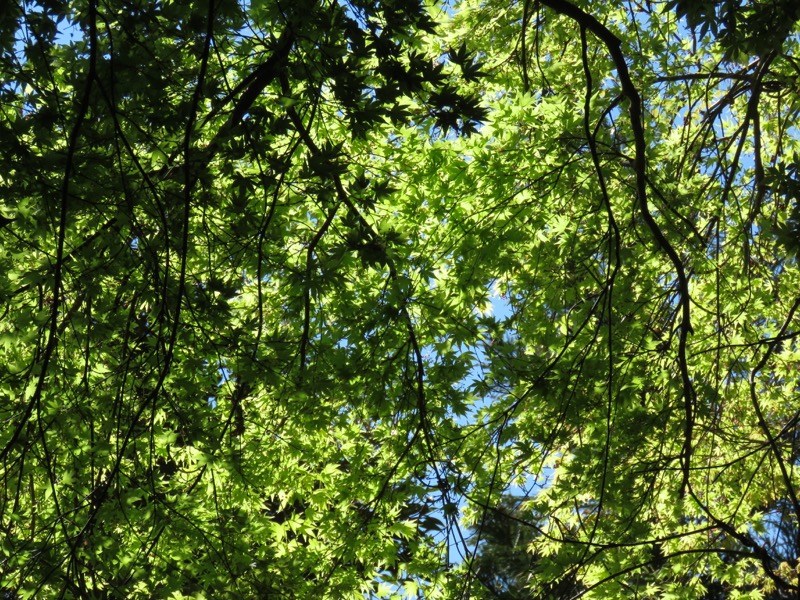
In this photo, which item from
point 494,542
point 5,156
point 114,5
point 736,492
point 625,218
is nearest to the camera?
point 5,156

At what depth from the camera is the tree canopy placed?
3.45 metres

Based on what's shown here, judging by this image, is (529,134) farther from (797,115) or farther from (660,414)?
(797,115)

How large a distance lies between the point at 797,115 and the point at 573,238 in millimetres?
3175

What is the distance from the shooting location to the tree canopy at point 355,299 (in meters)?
3.45

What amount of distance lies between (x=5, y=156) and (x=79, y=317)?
0.88 meters

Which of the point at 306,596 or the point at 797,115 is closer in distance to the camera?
the point at 306,596

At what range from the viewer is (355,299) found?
5.75 meters

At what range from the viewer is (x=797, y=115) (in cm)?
723

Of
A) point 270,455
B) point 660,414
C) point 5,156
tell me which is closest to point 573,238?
point 660,414

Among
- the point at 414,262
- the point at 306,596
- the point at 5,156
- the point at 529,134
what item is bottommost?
the point at 306,596

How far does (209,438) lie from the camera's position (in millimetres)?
4844

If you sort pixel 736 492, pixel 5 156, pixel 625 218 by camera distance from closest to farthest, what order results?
pixel 5 156, pixel 625 218, pixel 736 492

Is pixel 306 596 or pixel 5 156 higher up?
pixel 5 156

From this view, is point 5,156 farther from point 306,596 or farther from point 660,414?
point 660,414
